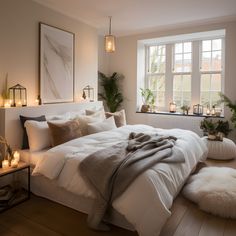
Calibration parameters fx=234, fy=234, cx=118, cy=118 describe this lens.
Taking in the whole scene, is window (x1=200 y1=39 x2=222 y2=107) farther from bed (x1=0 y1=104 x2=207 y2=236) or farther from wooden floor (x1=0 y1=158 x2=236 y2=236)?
wooden floor (x1=0 y1=158 x2=236 y2=236)

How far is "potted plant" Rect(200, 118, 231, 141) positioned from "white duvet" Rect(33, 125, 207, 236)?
123 centimetres

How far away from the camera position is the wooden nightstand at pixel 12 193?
2.60 meters

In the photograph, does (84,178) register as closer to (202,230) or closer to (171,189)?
(171,189)

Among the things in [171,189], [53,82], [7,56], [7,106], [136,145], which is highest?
[7,56]

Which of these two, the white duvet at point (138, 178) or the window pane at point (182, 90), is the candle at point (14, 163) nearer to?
the white duvet at point (138, 178)

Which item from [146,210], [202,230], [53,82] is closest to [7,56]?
[53,82]

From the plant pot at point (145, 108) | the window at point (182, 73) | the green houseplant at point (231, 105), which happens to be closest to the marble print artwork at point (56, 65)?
the plant pot at point (145, 108)

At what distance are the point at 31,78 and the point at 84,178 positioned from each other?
207 cm

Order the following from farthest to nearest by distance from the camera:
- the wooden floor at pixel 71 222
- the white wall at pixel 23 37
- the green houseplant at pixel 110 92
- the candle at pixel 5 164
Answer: the green houseplant at pixel 110 92 < the white wall at pixel 23 37 < the candle at pixel 5 164 < the wooden floor at pixel 71 222

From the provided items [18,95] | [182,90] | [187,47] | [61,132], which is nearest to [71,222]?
[61,132]

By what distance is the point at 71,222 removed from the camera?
234 centimetres

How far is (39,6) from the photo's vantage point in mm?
3678

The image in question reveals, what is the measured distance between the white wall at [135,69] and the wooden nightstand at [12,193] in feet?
11.5

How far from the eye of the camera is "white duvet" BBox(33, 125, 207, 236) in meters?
1.92
